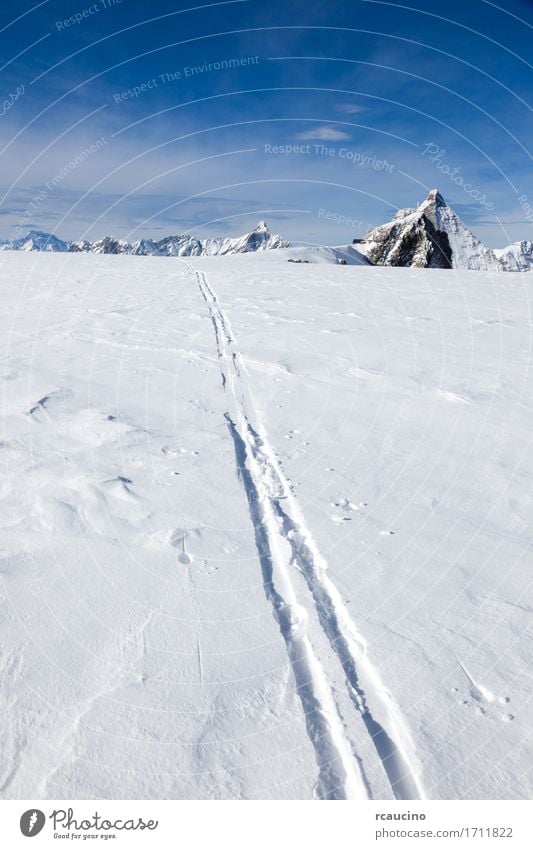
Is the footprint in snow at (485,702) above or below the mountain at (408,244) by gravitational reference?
below

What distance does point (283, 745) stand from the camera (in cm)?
275

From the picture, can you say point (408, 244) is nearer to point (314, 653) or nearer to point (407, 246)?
point (407, 246)

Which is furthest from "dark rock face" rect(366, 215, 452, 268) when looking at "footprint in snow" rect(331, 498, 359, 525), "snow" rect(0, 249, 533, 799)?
"footprint in snow" rect(331, 498, 359, 525)

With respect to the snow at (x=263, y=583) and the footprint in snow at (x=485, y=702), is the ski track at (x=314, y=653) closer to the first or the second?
the snow at (x=263, y=583)

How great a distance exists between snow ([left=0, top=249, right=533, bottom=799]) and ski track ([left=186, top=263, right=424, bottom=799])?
0.5 inches
